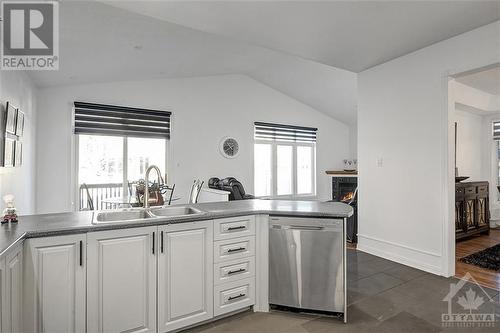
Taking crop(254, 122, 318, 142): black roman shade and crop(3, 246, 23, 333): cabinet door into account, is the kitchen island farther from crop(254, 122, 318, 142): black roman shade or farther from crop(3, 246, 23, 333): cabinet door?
crop(254, 122, 318, 142): black roman shade

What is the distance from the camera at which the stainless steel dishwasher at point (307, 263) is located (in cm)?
218

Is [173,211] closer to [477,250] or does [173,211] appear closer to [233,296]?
[233,296]

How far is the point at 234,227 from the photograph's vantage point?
87.9 inches

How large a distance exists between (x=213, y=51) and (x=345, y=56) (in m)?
2.07

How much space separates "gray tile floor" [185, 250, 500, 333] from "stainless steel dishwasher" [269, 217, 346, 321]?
0.13 meters

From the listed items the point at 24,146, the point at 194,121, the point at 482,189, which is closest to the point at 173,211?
the point at 24,146

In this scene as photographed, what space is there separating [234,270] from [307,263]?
59 centimetres

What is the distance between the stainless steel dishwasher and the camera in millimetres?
2176

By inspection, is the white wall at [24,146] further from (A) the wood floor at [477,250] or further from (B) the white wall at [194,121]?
(A) the wood floor at [477,250]

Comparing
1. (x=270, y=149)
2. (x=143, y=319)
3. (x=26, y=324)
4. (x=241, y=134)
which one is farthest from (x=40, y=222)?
(x=270, y=149)

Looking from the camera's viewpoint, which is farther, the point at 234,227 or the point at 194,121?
the point at 194,121

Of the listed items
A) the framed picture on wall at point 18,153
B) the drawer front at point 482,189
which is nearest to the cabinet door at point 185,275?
the framed picture on wall at point 18,153

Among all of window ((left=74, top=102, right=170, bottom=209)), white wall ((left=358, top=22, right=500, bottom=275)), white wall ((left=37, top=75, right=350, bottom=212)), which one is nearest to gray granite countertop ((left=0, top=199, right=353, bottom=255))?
white wall ((left=358, top=22, right=500, bottom=275))

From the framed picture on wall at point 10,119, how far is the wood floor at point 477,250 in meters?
4.98
